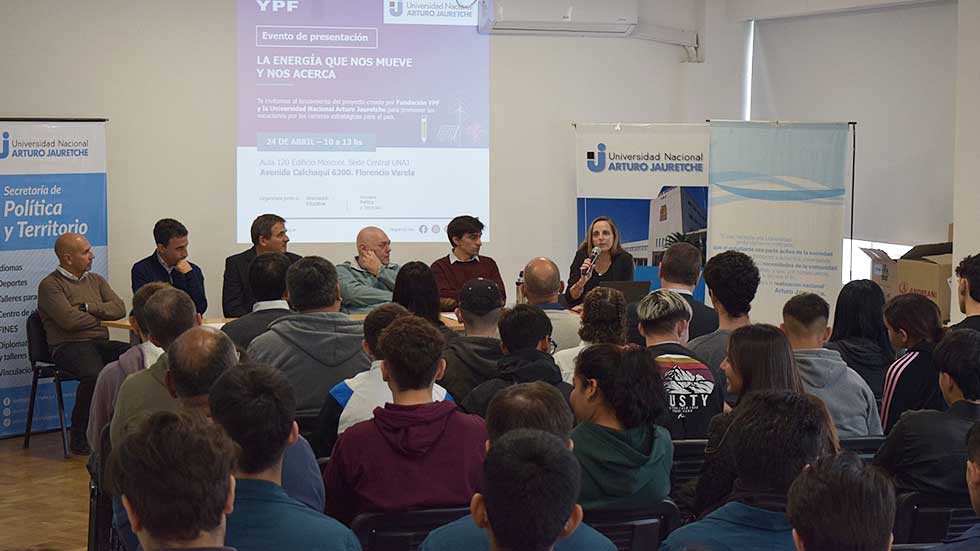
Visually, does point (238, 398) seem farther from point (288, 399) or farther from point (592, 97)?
point (592, 97)

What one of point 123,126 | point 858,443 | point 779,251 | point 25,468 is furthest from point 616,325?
point 123,126

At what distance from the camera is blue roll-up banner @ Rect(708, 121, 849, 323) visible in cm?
820

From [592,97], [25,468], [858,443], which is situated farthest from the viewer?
[592,97]

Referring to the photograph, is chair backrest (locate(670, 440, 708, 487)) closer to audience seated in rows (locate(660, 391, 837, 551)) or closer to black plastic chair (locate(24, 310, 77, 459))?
audience seated in rows (locate(660, 391, 837, 551))

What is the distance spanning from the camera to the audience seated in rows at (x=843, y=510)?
1.86m

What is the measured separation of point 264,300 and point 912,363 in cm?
270

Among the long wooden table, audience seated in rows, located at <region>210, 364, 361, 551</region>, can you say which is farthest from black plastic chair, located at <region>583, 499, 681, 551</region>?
the long wooden table

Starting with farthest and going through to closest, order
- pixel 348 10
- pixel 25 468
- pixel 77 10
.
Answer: pixel 348 10 → pixel 77 10 → pixel 25 468

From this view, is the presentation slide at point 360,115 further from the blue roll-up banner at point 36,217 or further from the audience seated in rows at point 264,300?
the audience seated in rows at point 264,300

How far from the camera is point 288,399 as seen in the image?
2.50 meters

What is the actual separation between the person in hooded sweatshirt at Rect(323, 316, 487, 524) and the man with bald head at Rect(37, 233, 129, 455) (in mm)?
4342

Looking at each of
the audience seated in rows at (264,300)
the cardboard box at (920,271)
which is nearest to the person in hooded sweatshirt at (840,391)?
the audience seated in rows at (264,300)

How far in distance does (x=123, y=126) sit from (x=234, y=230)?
1.05 metres

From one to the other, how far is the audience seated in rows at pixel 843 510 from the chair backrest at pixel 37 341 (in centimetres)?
596
